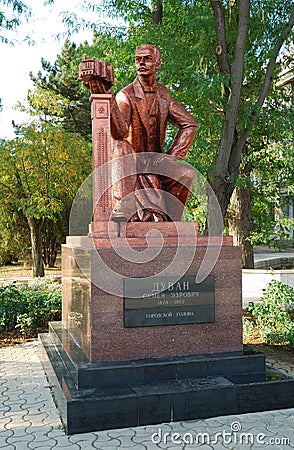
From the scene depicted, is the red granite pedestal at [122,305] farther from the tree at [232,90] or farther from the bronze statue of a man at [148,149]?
the tree at [232,90]

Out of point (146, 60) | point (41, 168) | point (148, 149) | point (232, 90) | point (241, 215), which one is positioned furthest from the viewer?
point (41, 168)

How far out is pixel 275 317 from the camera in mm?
7000

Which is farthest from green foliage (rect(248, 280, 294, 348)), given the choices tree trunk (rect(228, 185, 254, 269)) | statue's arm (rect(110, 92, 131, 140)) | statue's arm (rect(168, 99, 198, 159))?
tree trunk (rect(228, 185, 254, 269))

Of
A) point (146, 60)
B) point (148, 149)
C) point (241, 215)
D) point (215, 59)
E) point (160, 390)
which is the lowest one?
point (160, 390)

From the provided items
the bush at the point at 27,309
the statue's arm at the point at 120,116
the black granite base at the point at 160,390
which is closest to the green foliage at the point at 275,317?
the black granite base at the point at 160,390

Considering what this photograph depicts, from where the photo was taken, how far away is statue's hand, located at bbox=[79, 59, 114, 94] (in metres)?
5.05

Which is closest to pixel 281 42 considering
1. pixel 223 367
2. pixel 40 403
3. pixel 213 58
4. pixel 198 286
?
pixel 213 58

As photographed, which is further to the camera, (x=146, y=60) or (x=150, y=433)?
(x=146, y=60)

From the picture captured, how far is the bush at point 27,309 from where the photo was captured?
27.3ft

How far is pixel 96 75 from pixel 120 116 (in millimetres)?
560

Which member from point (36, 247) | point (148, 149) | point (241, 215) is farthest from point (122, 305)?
point (36, 247)

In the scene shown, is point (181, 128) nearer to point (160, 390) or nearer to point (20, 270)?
point (160, 390)

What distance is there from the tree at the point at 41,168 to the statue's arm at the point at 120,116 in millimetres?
9647

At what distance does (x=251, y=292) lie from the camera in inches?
528
